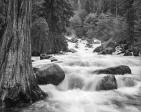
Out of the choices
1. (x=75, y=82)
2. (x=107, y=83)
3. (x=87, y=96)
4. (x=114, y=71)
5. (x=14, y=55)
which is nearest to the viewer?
(x=14, y=55)

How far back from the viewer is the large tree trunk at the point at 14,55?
4.14 metres

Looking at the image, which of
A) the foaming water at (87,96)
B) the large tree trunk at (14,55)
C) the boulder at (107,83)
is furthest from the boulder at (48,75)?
the large tree trunk at (14,55)

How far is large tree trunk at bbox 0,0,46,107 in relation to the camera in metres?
4.14

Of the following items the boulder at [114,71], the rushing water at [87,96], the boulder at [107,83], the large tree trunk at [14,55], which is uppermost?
the large tree trunk at [14,55]

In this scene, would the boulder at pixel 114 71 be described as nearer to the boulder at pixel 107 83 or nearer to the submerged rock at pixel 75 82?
the submerged rock at pixel 75 82

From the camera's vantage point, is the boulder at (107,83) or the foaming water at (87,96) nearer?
the foaming water at (87,96)

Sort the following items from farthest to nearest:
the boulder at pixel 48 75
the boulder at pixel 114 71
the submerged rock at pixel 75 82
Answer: the boulder at pixel 114 71 < the submerged rock at pixel 75 82 < the boulder at pixel 48 75

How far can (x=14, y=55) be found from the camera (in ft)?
13.8

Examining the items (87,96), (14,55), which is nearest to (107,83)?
(87,96)

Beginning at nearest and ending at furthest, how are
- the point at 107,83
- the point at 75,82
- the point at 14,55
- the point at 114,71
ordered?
1. the point at 14,55
2. the point at 107,83
3. the point at 75,82
4. the point at 114,71

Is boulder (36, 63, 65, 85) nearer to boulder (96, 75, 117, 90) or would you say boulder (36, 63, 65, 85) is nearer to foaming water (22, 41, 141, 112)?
foaming water (22, 41, 141, 112)

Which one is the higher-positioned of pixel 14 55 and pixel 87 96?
pixel 14 55

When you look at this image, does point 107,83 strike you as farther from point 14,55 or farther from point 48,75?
point 14,55

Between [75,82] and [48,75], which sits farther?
[75,82]
